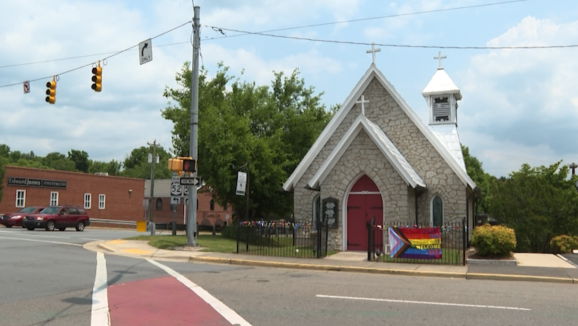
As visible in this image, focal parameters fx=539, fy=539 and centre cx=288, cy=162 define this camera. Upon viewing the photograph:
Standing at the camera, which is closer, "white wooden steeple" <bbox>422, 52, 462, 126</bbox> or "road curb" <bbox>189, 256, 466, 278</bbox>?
"road curb" <bbox>189, 256, 466, 278</bbox>

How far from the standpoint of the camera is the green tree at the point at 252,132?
2820cm

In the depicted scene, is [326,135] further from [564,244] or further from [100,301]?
[100,301]

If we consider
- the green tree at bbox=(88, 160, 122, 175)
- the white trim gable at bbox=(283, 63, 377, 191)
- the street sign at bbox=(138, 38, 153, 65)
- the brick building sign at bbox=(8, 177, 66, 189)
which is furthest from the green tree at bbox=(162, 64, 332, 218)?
the green tree at bbox=(88, 160, 122, 175)

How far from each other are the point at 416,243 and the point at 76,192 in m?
44.9

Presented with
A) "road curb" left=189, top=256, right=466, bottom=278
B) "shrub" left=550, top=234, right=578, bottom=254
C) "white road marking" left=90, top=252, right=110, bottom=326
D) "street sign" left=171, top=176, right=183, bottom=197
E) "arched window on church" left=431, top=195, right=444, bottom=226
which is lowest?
"road curb" left=189, top=256, right=466, bottom=278

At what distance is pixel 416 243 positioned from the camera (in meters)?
17.6

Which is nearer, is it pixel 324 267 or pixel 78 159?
pixel 324 267

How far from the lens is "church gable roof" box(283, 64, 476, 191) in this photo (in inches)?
933

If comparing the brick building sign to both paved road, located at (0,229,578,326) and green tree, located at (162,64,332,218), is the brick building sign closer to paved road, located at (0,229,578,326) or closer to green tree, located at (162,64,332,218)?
green tree, located at (162,64,332,218)

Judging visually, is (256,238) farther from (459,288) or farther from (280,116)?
(280,116)

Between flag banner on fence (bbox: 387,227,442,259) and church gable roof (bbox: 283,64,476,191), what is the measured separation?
684cm

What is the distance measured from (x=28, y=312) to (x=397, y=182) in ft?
51.3

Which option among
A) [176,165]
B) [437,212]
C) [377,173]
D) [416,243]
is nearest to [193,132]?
[176,165]

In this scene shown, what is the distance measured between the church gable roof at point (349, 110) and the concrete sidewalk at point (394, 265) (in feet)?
17.7
